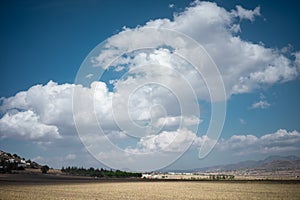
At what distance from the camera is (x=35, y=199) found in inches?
1759

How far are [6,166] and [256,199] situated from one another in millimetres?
176679

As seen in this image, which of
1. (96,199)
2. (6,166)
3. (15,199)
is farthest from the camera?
(6,166)

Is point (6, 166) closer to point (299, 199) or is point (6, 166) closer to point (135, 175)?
point (135, 175)

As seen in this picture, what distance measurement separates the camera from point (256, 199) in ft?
160

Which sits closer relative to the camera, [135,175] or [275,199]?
[275,199]

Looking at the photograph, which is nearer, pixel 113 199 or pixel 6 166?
pixel 113 199

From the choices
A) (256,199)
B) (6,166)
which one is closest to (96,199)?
(256,199)

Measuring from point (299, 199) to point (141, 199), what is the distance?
21.7 meters

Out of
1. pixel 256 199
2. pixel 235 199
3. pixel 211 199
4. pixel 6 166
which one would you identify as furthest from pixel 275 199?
pixel 6 166

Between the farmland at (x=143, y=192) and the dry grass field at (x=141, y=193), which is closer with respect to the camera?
the dry grass field at (x=141, y=193)

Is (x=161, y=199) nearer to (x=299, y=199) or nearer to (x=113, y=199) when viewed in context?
(x=113, y=199)

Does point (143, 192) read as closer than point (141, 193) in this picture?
No

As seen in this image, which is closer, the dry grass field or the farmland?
the dry grass field

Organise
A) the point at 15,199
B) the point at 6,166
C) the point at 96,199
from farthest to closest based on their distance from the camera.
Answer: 1. the point at 6,166
2. the point at 96,199
3. the point at 15,199
